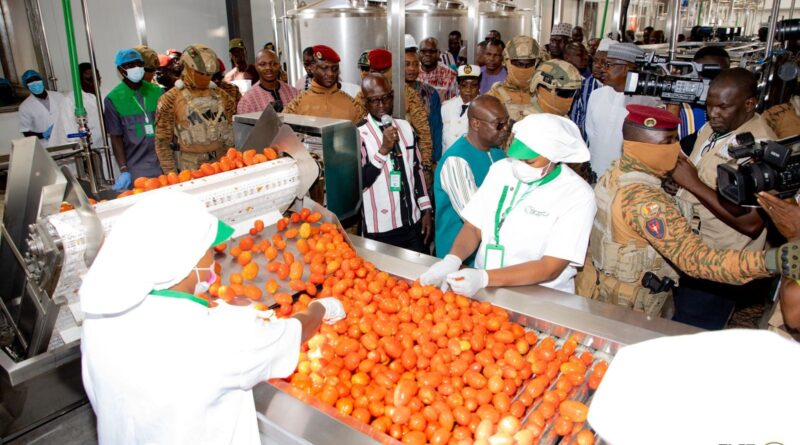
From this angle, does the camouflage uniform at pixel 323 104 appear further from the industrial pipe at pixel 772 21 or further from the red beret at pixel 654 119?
the industrial pipe at pixel 772 21

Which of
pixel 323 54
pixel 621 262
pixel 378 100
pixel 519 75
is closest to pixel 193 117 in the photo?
pixel 323 54

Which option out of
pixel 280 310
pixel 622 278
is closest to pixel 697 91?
pixel 622 278

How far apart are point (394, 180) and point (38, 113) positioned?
18.5 ft

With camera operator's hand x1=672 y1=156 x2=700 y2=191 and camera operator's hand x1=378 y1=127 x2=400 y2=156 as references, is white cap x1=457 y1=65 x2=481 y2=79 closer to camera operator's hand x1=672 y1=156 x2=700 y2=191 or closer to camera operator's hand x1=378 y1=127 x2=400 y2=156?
camera operator's hand x1=378 y1=127 x2=400 y2=156

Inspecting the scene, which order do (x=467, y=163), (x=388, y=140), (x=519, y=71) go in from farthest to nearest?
1. (x=519, y=71)
2. (x=388, y=140)
3. (x=467, y=163)

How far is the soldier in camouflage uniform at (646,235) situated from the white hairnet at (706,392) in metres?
1.47

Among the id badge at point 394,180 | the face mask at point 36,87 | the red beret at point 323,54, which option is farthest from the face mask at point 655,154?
the face mask at point 36,87

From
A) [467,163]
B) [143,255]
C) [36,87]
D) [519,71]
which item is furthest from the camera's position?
[36,87]

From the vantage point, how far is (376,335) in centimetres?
225

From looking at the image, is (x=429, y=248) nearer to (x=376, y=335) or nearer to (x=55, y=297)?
(x=376, y=335)

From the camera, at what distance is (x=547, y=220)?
2.57 meters

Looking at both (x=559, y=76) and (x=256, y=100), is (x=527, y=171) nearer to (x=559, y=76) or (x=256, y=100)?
(x=559, y=76)

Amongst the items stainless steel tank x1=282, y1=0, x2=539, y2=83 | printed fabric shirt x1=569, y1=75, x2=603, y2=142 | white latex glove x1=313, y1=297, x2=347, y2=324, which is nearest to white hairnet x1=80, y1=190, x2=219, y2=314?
white latex glove x1=313, y1=297, x2=347, y2=324

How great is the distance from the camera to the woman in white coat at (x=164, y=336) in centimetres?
144
